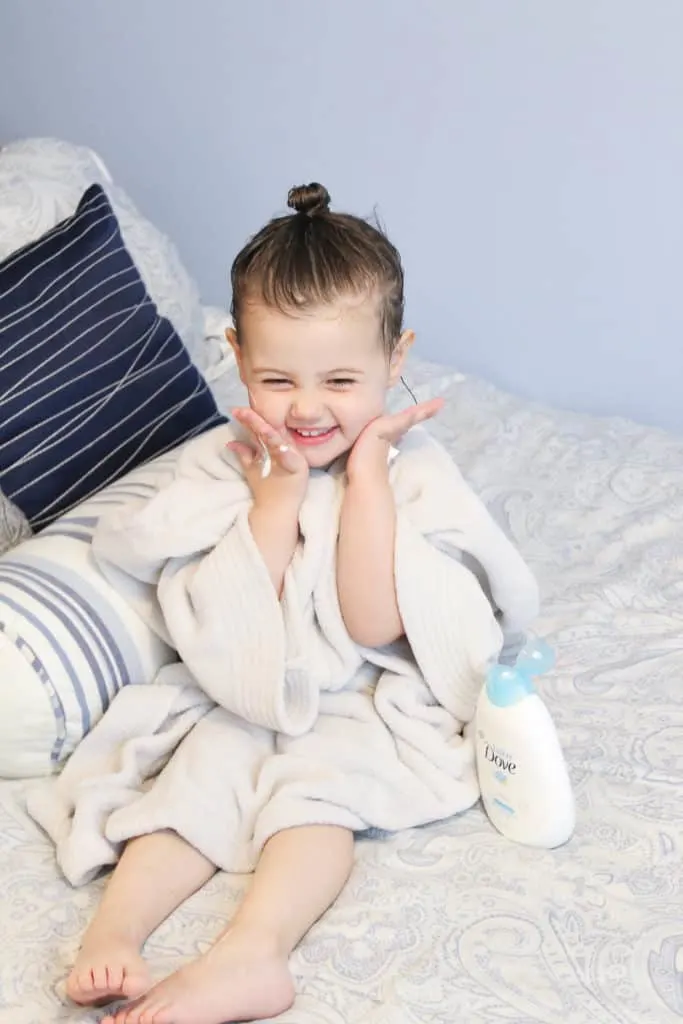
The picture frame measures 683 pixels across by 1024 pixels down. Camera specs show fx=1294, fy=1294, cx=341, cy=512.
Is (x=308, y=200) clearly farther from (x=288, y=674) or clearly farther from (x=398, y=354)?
(x=288, y=674)

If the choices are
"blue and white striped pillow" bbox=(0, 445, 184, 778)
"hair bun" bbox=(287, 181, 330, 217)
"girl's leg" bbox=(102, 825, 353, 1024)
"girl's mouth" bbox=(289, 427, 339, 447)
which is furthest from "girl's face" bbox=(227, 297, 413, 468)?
"girl's leg" bbox=(102, 825, 353, 1024)

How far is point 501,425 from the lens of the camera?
204cm

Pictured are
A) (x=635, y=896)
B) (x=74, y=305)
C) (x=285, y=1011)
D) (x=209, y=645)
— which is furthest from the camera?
(x=74, y=305)

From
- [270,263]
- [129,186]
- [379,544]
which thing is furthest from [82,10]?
[379,544]

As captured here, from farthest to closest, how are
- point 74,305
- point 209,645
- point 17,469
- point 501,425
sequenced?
point 501,425
point 74,305
point 17,469
point 209,645

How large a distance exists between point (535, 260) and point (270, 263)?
3.37 ft

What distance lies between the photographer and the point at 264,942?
1.07 metres

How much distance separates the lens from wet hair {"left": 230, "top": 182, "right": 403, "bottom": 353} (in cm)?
123

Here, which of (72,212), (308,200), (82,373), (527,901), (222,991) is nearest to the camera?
(222,991)

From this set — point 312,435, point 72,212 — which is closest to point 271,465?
point 312,435

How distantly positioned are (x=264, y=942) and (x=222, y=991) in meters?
0.06

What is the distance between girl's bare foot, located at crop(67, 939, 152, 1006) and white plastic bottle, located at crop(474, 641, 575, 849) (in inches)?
14.7

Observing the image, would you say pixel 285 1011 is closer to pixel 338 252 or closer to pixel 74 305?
pixel 338 252

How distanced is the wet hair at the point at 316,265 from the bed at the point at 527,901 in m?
0.47
